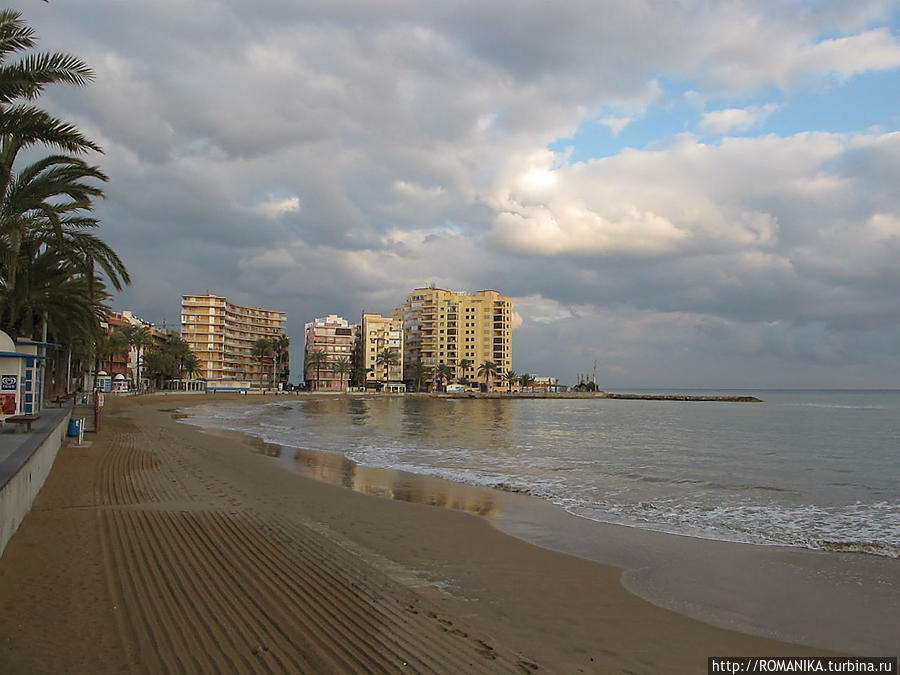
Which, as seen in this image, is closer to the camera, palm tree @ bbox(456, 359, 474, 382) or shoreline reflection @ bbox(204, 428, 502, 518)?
shoreline reflection @ bbox(204, 428, 502, 518)

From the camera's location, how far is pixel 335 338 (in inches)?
5846

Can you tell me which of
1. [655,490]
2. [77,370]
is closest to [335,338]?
[77,370]

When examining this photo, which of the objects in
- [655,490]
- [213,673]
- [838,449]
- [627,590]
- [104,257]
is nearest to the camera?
[213,673]

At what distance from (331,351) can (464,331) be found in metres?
35.1

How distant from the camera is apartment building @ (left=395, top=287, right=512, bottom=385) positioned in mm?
145625

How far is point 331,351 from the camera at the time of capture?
147 meters

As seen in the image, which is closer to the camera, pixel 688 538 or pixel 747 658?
pixel 747 658

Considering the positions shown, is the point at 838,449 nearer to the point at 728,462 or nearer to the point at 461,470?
the point at 728,462

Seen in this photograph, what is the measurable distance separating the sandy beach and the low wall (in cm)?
31

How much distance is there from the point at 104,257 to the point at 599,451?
2404 centimetres

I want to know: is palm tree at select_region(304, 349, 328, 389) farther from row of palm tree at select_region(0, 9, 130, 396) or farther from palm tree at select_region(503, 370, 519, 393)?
row of palm tree at select_region(0, 9, 130, 396)

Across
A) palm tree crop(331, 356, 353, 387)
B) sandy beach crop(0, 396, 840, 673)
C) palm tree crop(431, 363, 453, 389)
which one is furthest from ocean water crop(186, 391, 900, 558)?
palm tree crop(331, 356, 353, 387)

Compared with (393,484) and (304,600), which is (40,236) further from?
(304,600)

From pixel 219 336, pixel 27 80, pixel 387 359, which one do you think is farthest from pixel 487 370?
pixel 27 80
